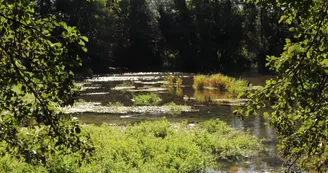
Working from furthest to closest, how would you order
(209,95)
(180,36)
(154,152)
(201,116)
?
1. (180,36)
2. (209,95)
3. (201,116)
4. (154,152)

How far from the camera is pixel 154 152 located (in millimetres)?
10445

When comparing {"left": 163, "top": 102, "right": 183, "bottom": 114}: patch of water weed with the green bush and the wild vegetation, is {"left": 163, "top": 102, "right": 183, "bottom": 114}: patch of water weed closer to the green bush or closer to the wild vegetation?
the green bush

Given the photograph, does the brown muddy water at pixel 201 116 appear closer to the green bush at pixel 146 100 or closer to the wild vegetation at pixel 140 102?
the green bush at pixel 146 100

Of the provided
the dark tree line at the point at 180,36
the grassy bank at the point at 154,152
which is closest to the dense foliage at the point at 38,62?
the grassy bank at the point at 154,152

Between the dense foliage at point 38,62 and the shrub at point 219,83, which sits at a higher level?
the dense foliage at point 38,62

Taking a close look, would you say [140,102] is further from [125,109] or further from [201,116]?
[201,116]

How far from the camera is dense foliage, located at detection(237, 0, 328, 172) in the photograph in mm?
3631

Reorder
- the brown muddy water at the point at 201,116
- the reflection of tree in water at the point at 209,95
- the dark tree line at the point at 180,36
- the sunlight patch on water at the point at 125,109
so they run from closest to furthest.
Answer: the brown muddy water at the point at 201,116
the sunlight patch on water at the point at 125,109
the reflection of tree in water at the point at 209,95
the dark tree line at the point at 180,36

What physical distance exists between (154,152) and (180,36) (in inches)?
2090

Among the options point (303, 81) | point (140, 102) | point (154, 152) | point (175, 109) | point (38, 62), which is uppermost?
point (38, 62)

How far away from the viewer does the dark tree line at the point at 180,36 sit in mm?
58844

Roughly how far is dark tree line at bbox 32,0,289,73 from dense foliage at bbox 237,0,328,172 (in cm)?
5242

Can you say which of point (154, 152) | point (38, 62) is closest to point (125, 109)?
point (154, 152)

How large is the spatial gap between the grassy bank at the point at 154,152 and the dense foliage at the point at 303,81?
3270mm
